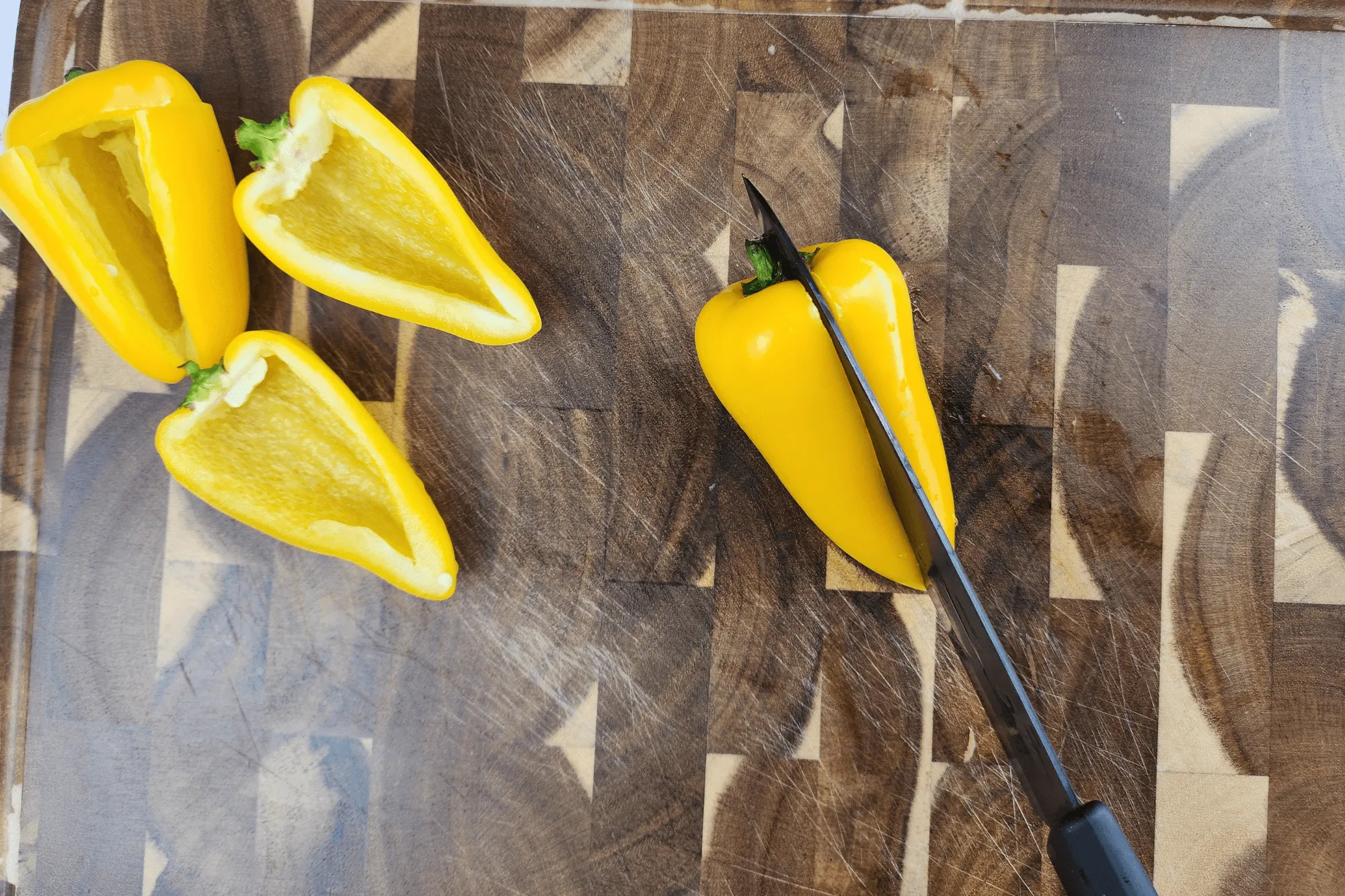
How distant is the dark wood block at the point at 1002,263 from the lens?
986mm

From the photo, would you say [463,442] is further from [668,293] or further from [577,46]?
[577,46]

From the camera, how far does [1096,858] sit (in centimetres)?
64

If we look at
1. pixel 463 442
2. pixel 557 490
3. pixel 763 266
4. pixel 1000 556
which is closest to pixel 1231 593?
pixel 1000 556

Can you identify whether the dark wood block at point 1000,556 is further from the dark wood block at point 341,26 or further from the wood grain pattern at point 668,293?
the dark wood block at point 341,26

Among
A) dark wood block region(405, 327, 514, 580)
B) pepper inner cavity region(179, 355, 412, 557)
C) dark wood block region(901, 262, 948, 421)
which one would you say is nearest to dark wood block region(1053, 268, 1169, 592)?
dark wood block region(901, 262, 948, 421)

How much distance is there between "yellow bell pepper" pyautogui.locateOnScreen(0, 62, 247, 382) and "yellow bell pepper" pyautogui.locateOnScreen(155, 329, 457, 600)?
7 cm

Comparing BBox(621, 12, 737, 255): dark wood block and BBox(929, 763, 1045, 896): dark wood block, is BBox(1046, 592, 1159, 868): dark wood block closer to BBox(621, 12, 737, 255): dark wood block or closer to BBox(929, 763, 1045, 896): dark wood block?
BBox(929, 763, 1045, 896): dark wood block

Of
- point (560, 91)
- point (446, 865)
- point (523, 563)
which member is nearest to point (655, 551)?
point (523, 563)

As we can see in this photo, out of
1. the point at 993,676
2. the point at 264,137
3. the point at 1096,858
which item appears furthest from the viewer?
the point at 264,137

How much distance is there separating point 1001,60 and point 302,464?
87cm

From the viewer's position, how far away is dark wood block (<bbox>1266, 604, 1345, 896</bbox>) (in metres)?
0.97

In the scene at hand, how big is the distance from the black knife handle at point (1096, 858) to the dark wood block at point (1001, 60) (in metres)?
0.72

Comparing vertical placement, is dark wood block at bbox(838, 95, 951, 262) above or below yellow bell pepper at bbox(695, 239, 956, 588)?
above

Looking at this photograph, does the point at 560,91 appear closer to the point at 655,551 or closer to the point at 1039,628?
the point at 655,551
